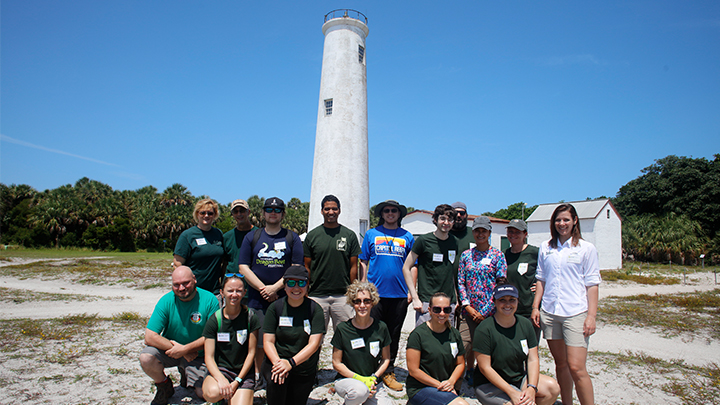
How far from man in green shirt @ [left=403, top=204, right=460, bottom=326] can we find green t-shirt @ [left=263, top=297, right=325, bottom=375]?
138 centimetres

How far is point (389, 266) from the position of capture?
5.04 meters

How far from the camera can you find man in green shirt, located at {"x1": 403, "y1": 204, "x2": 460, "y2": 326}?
185 inches

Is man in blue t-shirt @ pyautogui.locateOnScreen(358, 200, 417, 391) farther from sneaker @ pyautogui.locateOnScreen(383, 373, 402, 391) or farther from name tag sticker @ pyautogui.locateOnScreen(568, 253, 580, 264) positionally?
name tag sticker @ pyautogui.locateOnScreen(568, 253, 580, 264)

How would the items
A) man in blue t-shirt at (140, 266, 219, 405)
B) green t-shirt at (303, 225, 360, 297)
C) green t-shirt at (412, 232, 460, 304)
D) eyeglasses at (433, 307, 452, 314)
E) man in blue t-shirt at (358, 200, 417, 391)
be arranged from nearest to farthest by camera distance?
eyeglasses at (433, 307, 452, 314) < man in blue t-shirt at (140, 266, 219, 405) < green t-shirt at (412, 232, 460, 304) < green t-shirt at (303, 225, 360, 297) < man in blue t-shirt at (358, 200, 417, 391)

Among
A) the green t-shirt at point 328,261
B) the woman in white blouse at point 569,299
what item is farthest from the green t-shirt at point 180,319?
the woman in white blouse at point 569,299

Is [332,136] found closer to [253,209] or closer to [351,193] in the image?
[351,193]

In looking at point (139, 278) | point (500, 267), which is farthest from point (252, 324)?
point (139, 278)

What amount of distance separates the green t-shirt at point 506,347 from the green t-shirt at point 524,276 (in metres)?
0.87

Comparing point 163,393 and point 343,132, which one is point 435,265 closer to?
point 163,393

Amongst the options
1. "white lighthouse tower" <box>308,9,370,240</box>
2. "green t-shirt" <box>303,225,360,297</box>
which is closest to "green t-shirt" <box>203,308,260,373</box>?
"green t-shirt" <box>303,225,360,297</box>

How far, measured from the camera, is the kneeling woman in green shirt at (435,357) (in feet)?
11.5

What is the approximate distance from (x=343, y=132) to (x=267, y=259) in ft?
29.1

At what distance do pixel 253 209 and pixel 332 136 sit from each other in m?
25.5

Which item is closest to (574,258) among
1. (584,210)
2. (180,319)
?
(180,319)
